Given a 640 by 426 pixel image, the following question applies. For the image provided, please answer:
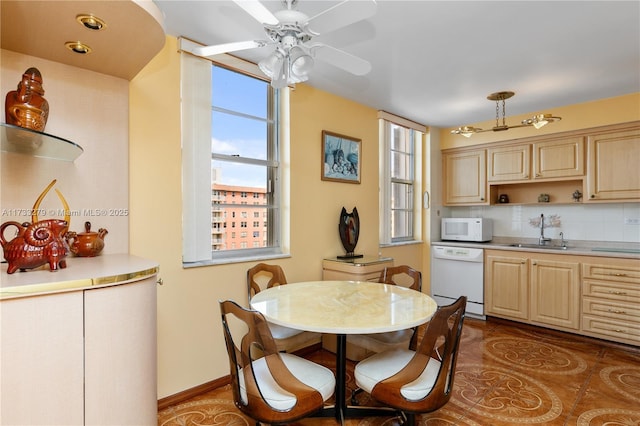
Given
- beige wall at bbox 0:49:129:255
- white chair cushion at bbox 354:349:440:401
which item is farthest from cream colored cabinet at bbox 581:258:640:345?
beige wall at bbox 0:49:129:255

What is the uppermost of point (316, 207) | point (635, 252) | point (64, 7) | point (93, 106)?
point (64, 7)

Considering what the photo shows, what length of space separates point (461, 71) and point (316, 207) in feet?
5.84

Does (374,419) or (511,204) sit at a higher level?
(511,204)

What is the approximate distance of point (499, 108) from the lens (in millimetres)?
3969

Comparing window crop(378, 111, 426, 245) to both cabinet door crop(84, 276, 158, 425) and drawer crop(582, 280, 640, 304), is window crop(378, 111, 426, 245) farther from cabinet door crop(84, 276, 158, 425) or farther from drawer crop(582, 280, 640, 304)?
cabinet door crop(84, 276, 158, 425)

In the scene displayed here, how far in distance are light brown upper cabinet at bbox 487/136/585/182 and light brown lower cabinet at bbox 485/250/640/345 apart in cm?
96

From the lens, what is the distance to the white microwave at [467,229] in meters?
4.42

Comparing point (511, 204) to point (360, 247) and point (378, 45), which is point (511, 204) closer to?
point (360, 247)

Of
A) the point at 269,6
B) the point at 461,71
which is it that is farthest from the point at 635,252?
the point at 269,6

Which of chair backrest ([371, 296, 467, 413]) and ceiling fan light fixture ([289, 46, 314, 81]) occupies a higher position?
ceiling fan light fixture ([289, 46, 314, 81])

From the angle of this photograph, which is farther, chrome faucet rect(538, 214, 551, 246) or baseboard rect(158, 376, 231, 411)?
chrome faucet rect(538, 214, 551, 246)

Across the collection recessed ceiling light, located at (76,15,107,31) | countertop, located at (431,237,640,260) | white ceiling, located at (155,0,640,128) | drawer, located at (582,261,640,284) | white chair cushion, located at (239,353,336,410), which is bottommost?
white chair cushion, located at (239,353,336,410)

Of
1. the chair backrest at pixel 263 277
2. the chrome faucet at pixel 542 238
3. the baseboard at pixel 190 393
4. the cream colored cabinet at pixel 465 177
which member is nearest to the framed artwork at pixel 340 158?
the chair backrest at pixel 263 277

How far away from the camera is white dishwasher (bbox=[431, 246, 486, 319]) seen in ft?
14.0
